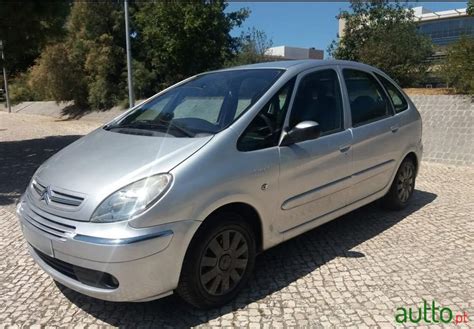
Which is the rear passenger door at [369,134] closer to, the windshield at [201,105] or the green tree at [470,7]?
the windshield at [201,105]

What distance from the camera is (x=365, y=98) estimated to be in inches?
181

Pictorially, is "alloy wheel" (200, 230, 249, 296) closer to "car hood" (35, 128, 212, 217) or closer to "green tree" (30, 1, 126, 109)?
"car hood" (35, 128, 212, 217)

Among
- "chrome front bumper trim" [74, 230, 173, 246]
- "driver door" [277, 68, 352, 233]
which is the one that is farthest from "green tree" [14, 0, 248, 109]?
"chrome front bumper trim" [74, 230, 173, 246]

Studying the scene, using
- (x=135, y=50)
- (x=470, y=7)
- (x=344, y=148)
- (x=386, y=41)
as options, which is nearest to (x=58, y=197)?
(x=344, y=148)

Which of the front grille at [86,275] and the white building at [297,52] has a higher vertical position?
the white building at [297,52]

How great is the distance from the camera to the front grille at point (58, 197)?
284cm

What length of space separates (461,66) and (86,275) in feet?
31.2

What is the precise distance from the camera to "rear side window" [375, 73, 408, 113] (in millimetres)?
5047

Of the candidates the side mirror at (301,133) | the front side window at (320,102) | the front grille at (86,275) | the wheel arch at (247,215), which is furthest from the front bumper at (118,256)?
the front side window at (320,102)

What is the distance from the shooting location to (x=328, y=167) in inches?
153

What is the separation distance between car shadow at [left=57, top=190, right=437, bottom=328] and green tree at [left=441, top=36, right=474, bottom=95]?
4900 mm

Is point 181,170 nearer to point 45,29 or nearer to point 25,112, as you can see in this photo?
point 45,29

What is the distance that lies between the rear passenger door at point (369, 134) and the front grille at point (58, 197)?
2563 mm

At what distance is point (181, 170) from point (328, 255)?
1.95 meters
